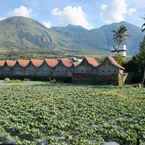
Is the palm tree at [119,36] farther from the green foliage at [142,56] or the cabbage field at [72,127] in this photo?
the cabbage field at [72,127]

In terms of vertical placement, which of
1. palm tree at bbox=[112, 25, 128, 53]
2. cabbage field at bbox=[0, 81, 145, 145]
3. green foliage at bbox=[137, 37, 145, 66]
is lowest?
cabbage field at bbox=[0, 81, 145, 145]

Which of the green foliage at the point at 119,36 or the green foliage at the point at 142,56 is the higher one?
the green foliage at the point at 119,36

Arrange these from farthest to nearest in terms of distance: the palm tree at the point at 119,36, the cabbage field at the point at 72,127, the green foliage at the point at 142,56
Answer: the palm tree at the point at 119,36 → the green foliage at the point at 142,56 → the cabbage field at the point at 72,127

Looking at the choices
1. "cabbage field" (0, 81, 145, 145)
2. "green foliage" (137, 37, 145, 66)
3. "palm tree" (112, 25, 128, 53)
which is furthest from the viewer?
"palm tree" (112, 25, 128, 53)

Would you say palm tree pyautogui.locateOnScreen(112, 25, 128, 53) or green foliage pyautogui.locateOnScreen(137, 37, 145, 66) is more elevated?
palm tree pyautogui.locateOnScreen(112, 25, 128, 53)

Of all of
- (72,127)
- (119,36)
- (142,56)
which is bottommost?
(72,127)

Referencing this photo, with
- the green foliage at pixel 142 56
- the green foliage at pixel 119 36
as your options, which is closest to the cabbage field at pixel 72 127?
the green foliage at pixel 142 56

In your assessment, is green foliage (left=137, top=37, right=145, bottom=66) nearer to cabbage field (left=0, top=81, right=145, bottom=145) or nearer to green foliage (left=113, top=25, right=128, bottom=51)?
green foliage (left=113, top=25, right=128, bottom=51)

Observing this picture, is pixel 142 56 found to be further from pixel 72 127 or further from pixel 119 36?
pixel 72 127

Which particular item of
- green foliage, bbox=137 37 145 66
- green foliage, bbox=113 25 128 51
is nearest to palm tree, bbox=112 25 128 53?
green foliage, bbox=113 25 128 51

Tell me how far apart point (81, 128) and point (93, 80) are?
86800 millimetres

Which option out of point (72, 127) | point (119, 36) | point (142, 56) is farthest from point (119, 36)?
point (72, 127)

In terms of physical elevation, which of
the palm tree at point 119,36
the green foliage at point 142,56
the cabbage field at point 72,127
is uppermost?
the palm tree at point 119,36

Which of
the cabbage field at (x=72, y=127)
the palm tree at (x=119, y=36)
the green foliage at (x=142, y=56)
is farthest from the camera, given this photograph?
the palm tree at (x=119, y=36)
